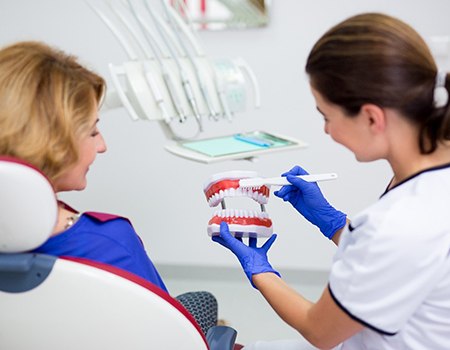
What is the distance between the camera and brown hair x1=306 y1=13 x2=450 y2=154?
37.8 inches

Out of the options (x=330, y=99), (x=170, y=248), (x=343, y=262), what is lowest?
(x=170, y=248)

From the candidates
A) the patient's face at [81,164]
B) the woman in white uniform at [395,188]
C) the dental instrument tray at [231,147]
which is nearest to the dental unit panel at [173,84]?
the dental instrument tray at [231,147]

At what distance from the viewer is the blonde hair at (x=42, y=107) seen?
0.98 meters

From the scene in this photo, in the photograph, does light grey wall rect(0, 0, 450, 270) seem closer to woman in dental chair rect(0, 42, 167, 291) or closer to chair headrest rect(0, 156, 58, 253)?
woman in dental chair rect(0, 42, 167, 291)

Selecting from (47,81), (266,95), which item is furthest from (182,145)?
(266,95)

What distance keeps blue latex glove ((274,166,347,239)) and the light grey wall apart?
112cm

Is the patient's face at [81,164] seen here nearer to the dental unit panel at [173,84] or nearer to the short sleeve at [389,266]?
the dental unit panel at [173,84]

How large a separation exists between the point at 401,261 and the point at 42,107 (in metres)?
0.67

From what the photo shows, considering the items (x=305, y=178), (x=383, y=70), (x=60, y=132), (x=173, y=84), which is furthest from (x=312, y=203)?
(x=60, y=132)

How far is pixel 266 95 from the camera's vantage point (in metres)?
2.61

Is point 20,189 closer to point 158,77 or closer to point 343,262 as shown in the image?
point 343,262

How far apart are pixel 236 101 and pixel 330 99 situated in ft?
2.05

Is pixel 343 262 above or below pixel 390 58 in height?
below

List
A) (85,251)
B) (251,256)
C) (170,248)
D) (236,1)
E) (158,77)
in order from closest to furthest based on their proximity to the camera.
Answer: (85,251), (251,256), (158,77), (236,1), (170,248)
